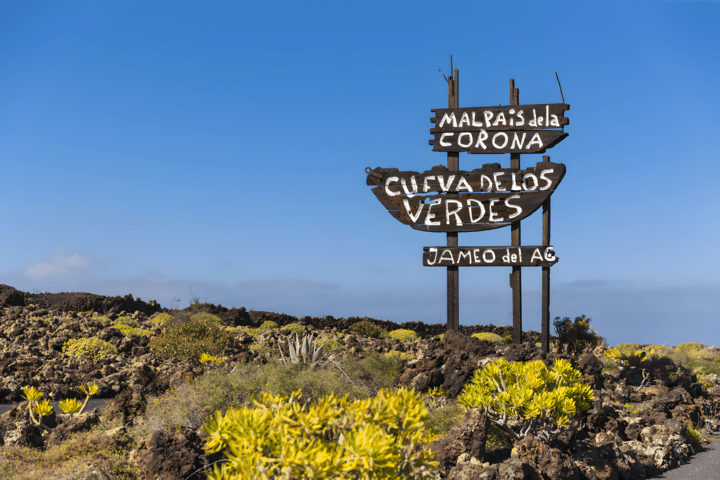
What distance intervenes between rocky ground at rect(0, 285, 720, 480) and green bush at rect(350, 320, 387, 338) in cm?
203

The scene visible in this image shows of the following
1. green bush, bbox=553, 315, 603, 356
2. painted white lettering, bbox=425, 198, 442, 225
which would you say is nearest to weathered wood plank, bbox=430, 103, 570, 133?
painted white lettering, bbox=425, 198, 442, 225

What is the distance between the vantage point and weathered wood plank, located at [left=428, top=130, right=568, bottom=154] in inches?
510

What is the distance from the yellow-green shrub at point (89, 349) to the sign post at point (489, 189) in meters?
7.92

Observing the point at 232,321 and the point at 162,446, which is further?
the point at 232,321

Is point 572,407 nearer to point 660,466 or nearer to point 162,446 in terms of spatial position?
point 660,466

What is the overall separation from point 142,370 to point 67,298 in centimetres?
1510

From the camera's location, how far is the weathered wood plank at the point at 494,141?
13.0 m

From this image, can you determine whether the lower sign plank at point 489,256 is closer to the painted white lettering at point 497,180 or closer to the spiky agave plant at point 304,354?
the painted white lettering at point 497,180

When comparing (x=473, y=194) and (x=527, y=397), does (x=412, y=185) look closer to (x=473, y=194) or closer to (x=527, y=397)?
(x=473, y=194)

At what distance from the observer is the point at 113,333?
15156 mm

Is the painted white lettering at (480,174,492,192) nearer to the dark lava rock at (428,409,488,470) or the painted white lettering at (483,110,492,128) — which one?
the painted white lettering at (483,110,492,128)

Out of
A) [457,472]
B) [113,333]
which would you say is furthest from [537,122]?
[113,333]

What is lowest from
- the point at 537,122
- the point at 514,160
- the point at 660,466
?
the point at 660,466

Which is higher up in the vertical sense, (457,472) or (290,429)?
(290,429)
